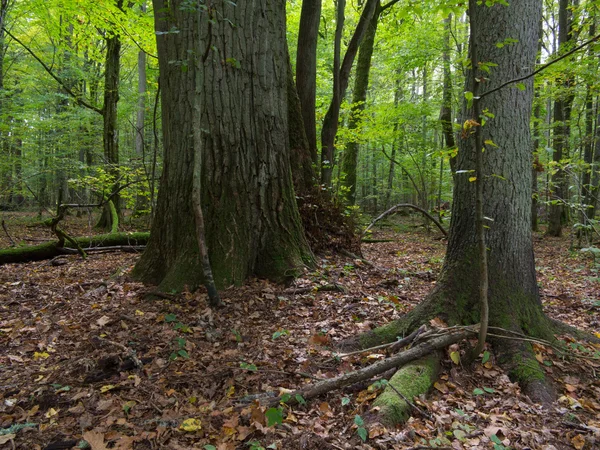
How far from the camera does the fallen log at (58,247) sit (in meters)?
6.11

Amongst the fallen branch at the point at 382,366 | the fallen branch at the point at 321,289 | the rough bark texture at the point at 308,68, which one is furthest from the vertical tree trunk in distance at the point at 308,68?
the fallen branch at the point at 382,366

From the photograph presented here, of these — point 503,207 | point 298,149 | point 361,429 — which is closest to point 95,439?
point 361,429

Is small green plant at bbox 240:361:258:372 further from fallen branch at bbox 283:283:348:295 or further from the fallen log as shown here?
the fallen log

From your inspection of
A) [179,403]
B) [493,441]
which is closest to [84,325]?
[179,403]

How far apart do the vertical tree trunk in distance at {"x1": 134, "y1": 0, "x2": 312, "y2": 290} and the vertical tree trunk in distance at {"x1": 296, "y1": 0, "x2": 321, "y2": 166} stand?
2.24m

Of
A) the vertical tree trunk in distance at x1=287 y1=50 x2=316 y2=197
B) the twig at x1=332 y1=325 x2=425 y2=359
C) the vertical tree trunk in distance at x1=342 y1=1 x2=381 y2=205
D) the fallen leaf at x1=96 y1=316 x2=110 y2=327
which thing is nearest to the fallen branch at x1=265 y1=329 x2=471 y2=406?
the twig at x1=332 y1=325 x2=425 y2=359

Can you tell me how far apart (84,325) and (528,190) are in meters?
4.35

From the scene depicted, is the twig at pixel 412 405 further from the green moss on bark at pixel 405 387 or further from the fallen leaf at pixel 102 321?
the fallen leaf at pixel 102 321

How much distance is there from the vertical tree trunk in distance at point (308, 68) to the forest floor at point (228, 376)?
319 cm

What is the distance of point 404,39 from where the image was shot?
1205cm

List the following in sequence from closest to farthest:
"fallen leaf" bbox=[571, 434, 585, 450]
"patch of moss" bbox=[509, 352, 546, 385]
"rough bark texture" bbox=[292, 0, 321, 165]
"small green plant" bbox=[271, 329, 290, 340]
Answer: "fallen leaf" bbox=[571, 434, 585, 450]
"patch of moss" bbox=[509, 352, 546, 385]
"small green plant" bbox=[271, 329, 290, 340]
"rough bark texture" bbox=[292, 0, 321, 165]

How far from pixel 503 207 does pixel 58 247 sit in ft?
23.0

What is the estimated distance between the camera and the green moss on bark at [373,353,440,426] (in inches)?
88.9

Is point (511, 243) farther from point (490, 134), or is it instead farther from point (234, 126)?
point (234, 126)
